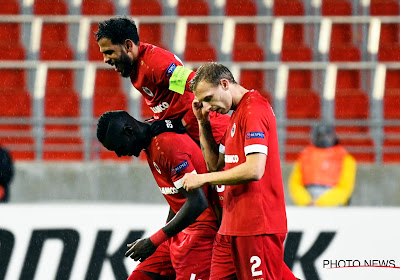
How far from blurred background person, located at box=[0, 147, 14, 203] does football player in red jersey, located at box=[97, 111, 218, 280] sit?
345cm

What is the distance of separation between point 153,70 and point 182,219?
0.95 m

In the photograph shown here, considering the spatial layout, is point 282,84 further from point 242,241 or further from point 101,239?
point 242,241

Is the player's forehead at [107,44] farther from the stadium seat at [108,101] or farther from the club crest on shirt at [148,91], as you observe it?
the stadium seat at [108,101]

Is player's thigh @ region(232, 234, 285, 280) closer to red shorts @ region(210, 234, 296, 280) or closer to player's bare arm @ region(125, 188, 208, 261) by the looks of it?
red shorts @ region(210, 234, 296, 280)

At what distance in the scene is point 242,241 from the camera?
4012 millimetres

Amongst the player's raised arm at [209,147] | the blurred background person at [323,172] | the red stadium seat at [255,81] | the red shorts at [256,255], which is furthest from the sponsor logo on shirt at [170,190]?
the red stadium seat at [255,81]

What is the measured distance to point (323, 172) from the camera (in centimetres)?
864

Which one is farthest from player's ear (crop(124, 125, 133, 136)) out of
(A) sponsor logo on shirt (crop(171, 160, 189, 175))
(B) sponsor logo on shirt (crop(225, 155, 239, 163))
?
(B) sponsor logo on shirt (crop(225, 155, 239, 163))

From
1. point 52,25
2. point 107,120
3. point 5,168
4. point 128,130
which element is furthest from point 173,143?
point 52,25

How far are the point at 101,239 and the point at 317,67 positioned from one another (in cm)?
460

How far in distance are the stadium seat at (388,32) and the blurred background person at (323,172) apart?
8.24ft

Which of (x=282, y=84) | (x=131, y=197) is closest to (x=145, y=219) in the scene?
(x=131, y=197)

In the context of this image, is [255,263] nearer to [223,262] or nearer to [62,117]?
[223,262]

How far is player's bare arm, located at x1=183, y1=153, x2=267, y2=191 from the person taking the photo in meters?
3.83
